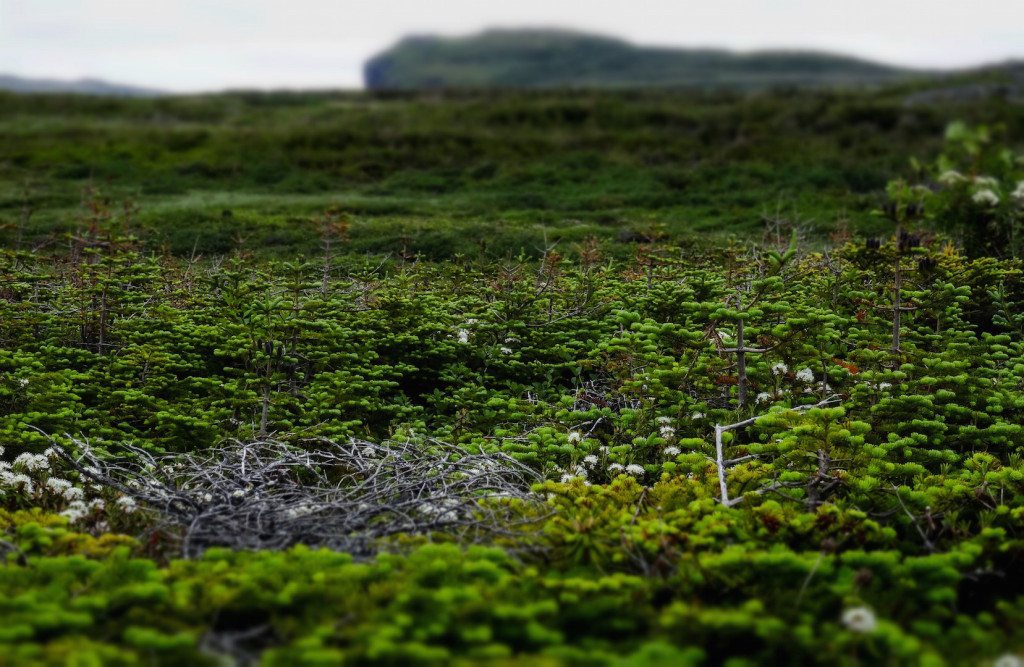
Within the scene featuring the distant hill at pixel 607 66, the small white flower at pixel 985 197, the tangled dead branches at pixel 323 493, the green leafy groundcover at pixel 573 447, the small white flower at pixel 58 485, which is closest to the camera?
the green leafy groundcover at pixel 573 447

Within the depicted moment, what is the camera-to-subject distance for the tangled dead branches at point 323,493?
4.52 meters

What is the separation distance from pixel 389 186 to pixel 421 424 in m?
14.9

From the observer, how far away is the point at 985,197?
7.97 metres

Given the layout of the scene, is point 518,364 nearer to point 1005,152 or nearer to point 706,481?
point 706,481

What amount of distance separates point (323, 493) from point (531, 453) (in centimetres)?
131

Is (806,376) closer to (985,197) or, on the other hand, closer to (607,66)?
(985,197)

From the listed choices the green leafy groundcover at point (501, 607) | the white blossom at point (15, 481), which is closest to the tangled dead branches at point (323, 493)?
the white blossom at point (15, 481)

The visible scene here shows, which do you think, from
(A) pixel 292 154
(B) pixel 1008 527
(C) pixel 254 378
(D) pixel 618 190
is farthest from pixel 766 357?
(A) pixel 292 154

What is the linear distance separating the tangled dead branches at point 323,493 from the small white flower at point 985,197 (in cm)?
511

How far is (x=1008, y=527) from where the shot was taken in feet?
14.8

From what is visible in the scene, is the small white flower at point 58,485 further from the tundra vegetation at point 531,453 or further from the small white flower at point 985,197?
the small white flower at point 985,197

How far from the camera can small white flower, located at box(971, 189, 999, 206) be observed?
25.8 ft

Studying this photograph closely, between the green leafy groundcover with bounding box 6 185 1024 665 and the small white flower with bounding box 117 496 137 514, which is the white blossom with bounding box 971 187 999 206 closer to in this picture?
the green leafy groundcover with bounding box 6 185 1024 665

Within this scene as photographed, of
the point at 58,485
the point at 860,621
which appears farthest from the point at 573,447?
the point at 58,485
